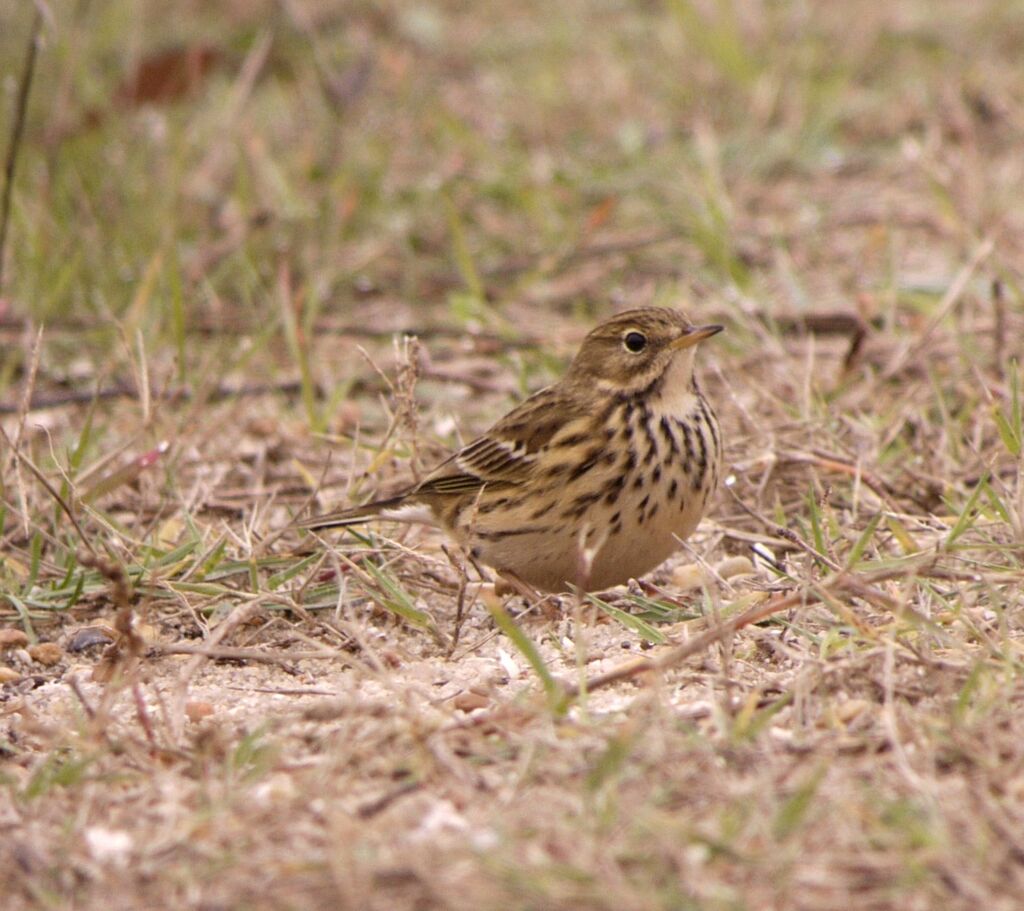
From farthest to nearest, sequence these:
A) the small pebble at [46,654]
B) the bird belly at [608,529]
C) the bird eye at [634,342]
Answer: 1. the bird eye at [634,342]
2. the bird belly at [608,529]
3. the small pebble at [46,654]

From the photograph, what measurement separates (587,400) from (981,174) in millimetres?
3590

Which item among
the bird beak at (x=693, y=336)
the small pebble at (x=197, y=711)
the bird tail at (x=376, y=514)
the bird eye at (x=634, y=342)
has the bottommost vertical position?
the bird tail at (x=376, y=514)

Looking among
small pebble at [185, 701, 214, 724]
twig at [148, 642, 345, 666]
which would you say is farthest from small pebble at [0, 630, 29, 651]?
small pebble at [185, 701, 214, 724]

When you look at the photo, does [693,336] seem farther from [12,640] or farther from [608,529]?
[12,640]

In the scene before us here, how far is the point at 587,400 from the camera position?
5090mm

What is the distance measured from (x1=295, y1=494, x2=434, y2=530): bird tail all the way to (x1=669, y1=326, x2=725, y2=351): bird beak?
90cm

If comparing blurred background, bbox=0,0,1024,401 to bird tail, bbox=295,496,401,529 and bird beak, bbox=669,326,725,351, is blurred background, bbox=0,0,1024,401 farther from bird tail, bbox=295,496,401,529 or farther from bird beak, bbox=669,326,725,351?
bird beak, bbox=669,326,725,351

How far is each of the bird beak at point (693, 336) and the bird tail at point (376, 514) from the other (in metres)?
0.90

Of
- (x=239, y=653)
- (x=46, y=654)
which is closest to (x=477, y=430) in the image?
(x=46, y=654)

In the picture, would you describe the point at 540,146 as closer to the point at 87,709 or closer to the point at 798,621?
the point at 798,621

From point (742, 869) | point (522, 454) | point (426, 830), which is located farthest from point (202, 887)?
point (522, 454)

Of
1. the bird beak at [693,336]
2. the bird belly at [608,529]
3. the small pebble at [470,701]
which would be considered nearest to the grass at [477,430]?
the small pebble at [470,701]

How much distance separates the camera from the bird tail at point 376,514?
4.98 meters

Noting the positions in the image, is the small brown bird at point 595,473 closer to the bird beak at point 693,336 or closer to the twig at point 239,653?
the bird beak at point 693,336
